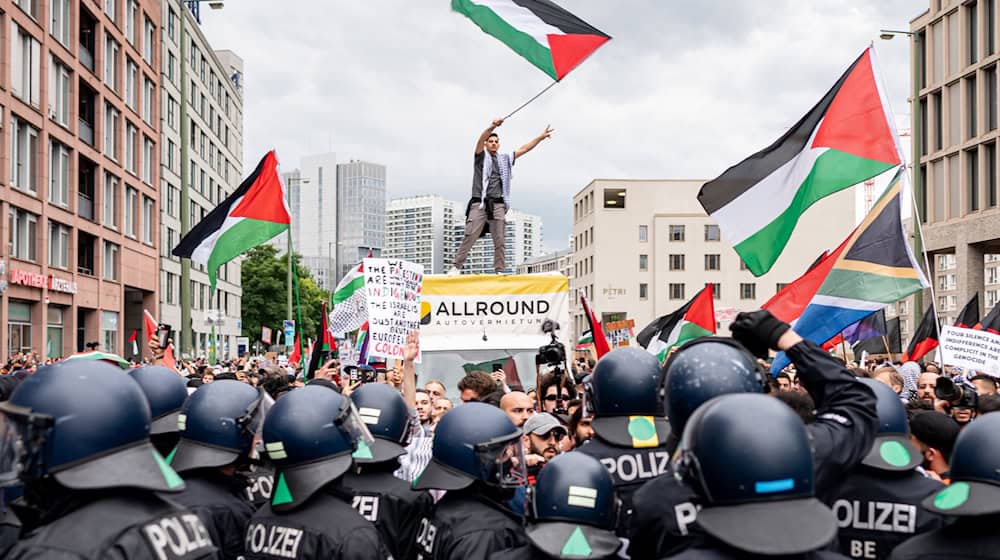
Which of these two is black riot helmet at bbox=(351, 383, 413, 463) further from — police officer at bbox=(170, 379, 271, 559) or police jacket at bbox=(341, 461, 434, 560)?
police officer at bbox=(170, 379, 271, 559)

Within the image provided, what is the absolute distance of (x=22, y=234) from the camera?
105 ft

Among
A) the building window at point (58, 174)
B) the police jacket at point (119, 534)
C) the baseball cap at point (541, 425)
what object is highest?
the building window at point (58, 174)

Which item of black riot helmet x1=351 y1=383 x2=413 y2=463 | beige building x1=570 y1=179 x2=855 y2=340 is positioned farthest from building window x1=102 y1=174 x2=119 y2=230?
beige building x1=570 y1=179 x2=855 y2=340

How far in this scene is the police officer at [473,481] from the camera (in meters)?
4.33

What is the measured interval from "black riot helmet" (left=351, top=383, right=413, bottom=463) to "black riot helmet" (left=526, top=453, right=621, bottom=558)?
1327mm

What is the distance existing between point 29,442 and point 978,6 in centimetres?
4391

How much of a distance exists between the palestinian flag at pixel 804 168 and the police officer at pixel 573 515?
17.4 ft

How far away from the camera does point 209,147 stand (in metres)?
70.2

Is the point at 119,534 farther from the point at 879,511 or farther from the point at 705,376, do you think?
the point at 879,511

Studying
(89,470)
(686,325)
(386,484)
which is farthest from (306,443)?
(686,325)

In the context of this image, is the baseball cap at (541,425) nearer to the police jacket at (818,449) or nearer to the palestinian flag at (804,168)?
the police jacket at (818,449)

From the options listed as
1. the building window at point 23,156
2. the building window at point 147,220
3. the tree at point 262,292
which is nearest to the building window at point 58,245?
the building window at point 23,156

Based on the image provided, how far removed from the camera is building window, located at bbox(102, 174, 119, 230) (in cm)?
4188

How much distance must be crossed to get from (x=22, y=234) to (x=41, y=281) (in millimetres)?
1885
